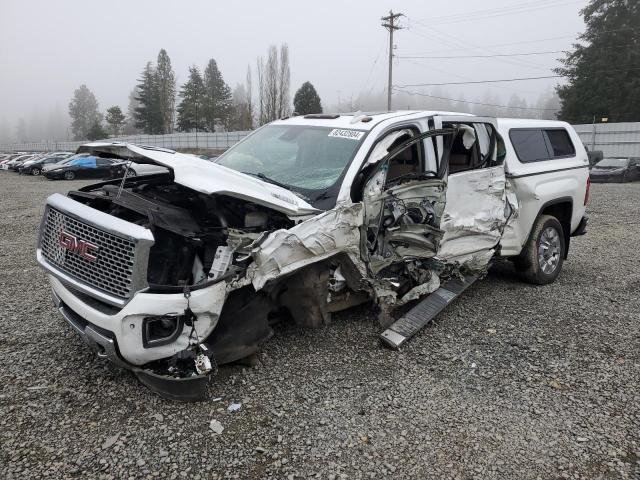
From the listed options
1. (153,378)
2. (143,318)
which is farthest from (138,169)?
(153,378)

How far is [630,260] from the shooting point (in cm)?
711

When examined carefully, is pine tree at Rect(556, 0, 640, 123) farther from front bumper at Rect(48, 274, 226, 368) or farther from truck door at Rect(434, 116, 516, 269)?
front bumper at Rect(48, 274, 226, 368)

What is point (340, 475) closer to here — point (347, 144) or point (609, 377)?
point (609, 377)

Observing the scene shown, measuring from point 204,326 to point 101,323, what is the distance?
2.09 feet

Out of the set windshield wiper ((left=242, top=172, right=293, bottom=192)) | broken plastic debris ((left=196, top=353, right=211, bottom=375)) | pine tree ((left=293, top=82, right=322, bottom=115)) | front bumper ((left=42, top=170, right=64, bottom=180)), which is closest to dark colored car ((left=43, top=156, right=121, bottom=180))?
front bumper ((left=42, top=170, right=64, bottom=180))

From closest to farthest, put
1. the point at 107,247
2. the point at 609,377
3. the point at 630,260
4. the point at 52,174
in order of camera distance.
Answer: the point at 107,247 < the point at 609,377 < the point at 630,260 < the point at 52,174

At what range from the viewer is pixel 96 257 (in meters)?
3.08

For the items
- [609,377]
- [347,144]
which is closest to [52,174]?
[347,144]

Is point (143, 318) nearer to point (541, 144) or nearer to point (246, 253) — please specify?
point (246, 253)

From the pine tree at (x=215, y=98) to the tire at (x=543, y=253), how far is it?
62.1m

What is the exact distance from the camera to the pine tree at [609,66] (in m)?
36.5

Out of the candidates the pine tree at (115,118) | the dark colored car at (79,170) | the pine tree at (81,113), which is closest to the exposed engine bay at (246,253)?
the dark colored car at (79,170)

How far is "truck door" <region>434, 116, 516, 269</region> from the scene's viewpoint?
462 cm

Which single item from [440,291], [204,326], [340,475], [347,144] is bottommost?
[340,475]
